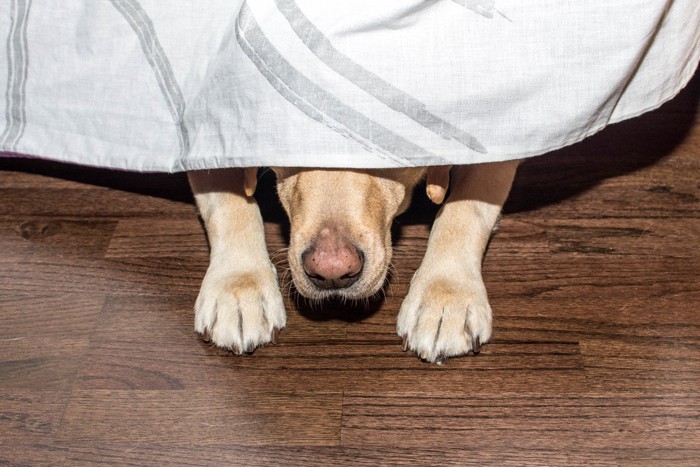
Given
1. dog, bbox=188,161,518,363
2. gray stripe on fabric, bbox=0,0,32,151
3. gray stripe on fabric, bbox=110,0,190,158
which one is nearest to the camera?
dog, bbox=188,161,518,363

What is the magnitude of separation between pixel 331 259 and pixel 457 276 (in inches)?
16.5

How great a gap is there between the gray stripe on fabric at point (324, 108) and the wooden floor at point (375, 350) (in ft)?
1.70

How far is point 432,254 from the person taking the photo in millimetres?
2451

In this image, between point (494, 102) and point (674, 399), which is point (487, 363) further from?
point (494, 102)

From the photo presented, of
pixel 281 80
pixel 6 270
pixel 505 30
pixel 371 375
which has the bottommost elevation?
pixel 6 270

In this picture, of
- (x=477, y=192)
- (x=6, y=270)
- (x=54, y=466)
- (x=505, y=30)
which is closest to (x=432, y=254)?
(x=477, y=192)

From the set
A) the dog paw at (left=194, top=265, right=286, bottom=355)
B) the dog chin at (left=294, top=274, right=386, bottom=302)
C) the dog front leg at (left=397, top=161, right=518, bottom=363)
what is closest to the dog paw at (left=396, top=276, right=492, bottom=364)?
the dog front leg at (left=397, top=161, right=518, bottom=363)

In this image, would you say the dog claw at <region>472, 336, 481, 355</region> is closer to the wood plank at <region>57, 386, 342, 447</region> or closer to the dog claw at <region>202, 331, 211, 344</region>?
the wood plank at <region>57, 386, 342, 447</region>

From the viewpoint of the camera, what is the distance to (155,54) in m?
2.60

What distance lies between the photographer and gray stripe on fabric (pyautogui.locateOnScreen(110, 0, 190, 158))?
8.46ft

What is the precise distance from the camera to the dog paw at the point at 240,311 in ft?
7.52

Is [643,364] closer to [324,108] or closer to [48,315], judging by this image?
[324,108]

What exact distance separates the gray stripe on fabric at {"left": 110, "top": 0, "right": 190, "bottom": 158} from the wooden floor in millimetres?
423

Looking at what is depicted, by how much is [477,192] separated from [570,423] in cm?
82
